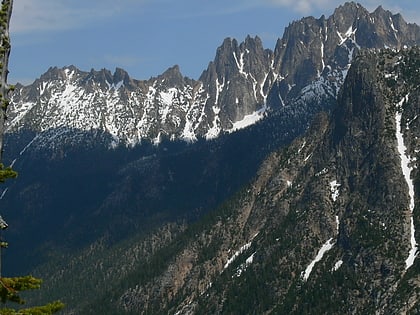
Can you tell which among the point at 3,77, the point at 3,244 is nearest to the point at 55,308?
the point at 3,244

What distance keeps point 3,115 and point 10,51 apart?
2239 millimetres

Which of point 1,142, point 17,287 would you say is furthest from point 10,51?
point 17,287

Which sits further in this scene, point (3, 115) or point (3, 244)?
point (3, 115)

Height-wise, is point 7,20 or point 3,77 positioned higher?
point 7,20

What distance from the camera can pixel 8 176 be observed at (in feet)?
76.3

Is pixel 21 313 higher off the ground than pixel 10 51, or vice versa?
pixel 10 51

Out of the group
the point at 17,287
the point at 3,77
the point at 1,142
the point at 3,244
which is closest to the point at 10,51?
the point at 3,77

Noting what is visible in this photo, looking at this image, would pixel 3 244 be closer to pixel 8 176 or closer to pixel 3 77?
pixel 8 176

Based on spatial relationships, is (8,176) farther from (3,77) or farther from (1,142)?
(3,77)

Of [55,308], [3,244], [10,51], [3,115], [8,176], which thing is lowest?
[55,308]

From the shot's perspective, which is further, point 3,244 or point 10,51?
point 10,51

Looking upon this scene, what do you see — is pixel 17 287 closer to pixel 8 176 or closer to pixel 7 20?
pixel 8 176

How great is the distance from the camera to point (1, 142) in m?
23.5

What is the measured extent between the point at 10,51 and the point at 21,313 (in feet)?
29.6
